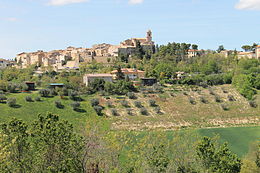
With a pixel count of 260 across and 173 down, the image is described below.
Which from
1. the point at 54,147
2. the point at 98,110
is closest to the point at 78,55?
the point at 98,110

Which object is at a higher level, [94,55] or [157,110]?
[94,55]

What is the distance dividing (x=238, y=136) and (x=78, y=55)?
4976cm

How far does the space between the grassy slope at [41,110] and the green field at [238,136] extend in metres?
15.1

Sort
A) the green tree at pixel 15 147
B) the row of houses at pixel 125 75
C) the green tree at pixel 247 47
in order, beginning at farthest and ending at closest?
the green tree at pixel 247 47 → the row of houses at pixel 125 75 → the green tree at pixel 15 147

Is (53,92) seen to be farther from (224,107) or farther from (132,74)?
(224,107)

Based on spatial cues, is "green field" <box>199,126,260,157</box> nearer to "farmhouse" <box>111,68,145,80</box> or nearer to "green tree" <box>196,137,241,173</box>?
"green tree" <box>196,137,241,173</box>

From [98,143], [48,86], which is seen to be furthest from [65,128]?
[48,86]

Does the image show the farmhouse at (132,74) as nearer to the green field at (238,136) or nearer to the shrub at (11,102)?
the shrub at (11,102)

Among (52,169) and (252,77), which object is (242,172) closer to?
(52,169)

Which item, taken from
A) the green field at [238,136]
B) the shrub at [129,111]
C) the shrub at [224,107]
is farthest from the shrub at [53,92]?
the shrub at [224,107]

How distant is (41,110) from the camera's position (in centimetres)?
4212

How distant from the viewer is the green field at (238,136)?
3191 cm

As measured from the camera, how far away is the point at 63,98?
156 feet

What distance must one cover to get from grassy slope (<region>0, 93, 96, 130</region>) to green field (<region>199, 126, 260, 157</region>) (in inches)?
593
